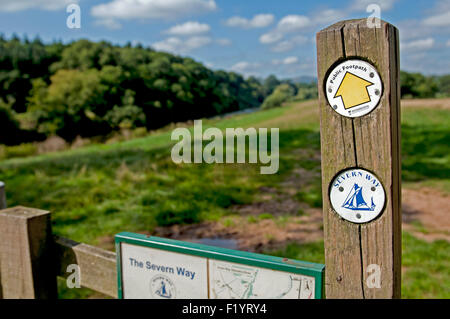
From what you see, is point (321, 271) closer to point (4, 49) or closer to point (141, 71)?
point (141, 71)

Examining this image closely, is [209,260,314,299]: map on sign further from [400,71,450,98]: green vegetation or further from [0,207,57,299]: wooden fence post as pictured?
[400,71,450,98]: green vegetation

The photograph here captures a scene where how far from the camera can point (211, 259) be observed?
1677 millimetres

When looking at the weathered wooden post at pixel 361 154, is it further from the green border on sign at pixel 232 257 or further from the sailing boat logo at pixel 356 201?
the green border on sign at pixel 232 257

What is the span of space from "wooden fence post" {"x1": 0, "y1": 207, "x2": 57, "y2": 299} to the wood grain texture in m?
0.09

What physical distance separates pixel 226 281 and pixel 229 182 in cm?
713

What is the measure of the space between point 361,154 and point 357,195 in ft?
0.45

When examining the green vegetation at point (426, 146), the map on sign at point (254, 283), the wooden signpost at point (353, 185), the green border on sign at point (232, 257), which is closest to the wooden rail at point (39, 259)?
the green border on sign at point (232, 257)

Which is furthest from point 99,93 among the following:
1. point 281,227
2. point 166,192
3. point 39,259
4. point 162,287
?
point 162,287

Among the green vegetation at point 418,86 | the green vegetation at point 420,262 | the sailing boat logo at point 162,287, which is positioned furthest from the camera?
the green vegetation at point 418,86

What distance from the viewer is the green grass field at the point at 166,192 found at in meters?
5.02

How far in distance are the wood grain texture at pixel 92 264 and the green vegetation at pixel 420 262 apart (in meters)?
3.25

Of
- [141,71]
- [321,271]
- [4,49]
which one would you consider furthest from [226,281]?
[4,49]

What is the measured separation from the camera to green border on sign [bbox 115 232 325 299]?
145cm

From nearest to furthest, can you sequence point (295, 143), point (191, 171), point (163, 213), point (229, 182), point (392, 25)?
1. point (392, 25)
2. point (163, 213)
3. point (229, 182)
4. point (191, 171)
5. point (295, 143)
